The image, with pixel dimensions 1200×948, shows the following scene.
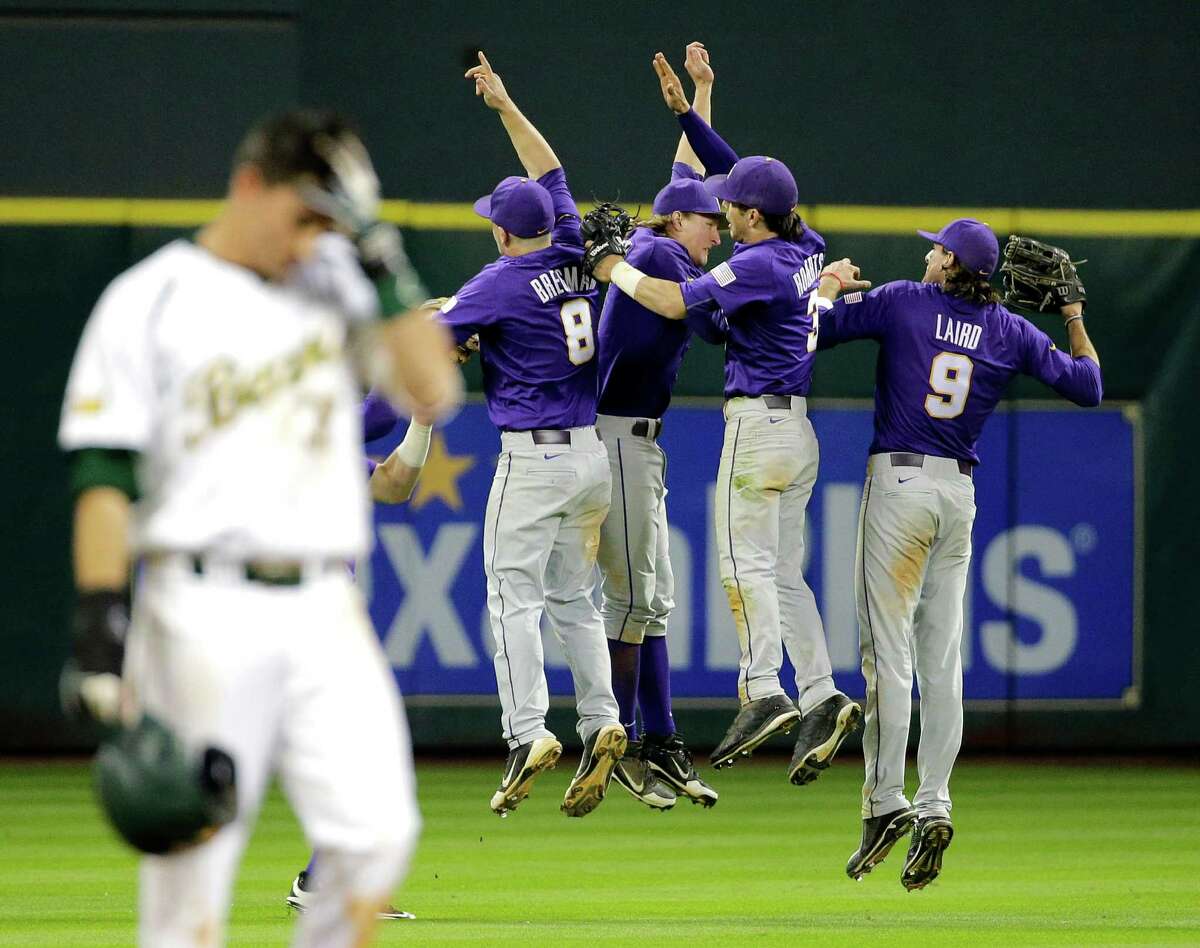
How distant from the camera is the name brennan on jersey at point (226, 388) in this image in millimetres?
3209

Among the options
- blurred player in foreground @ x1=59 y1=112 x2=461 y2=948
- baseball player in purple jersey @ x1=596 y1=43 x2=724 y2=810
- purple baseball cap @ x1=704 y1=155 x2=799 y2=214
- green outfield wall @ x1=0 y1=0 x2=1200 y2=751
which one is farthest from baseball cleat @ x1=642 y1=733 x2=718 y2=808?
blurred player in foreground @ x1=59 y1=112 x2=461 y2=948

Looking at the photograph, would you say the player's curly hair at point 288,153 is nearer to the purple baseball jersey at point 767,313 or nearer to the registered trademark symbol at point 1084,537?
the purple baseball jersey at point 767,313

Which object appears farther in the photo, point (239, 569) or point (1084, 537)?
point (1084, 537)

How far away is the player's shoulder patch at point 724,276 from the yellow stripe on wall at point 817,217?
14.6ft

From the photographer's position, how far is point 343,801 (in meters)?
3.23

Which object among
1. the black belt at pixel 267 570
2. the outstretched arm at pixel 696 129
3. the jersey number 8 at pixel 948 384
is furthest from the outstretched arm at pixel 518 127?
the black belt at pixel 267 570

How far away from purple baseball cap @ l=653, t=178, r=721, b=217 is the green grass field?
270cm

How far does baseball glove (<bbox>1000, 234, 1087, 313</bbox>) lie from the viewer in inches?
298

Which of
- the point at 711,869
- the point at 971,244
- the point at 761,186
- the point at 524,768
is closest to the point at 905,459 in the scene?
the point at 971,244

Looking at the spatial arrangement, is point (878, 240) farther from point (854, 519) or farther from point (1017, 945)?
point (1017, 945)

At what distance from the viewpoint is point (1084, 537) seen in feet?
38.4

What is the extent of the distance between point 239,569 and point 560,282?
169 inches

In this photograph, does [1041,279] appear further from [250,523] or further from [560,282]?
[250,523]

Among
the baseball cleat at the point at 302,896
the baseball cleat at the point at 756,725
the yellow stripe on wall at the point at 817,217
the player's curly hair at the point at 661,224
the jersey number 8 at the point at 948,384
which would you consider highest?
the yellow stripe on wall at the point at 817,217
